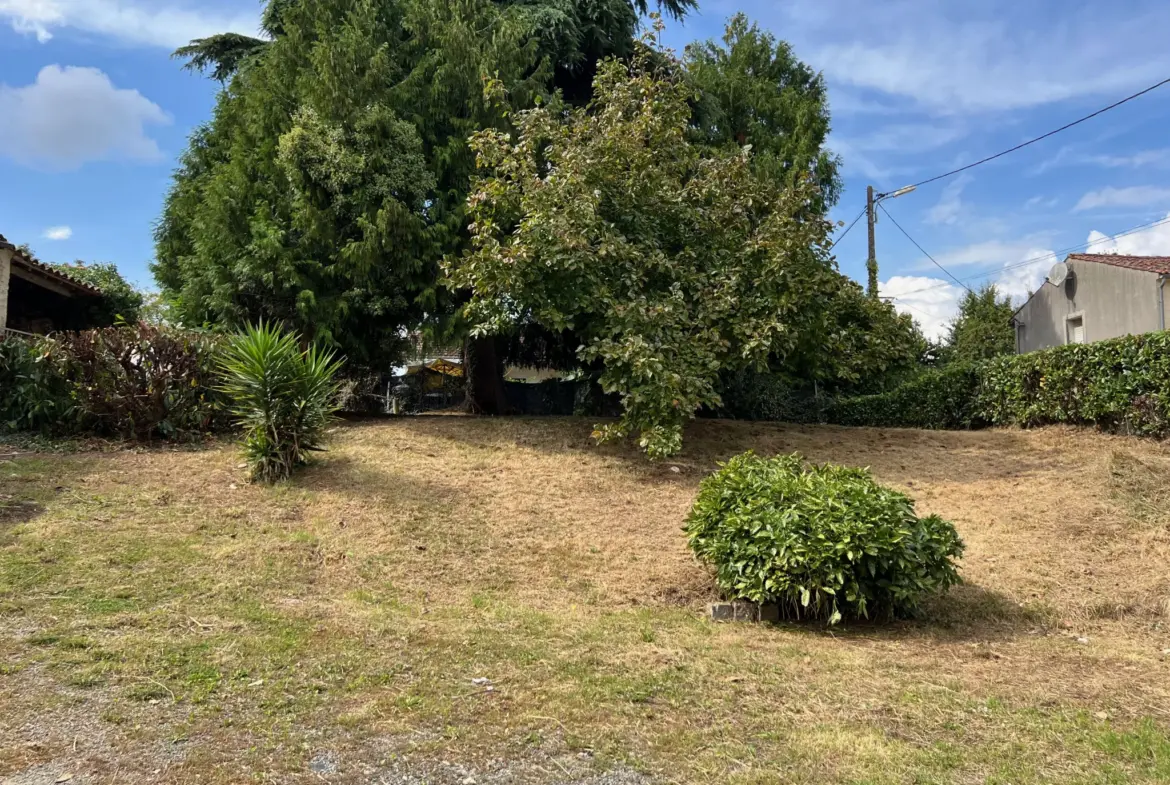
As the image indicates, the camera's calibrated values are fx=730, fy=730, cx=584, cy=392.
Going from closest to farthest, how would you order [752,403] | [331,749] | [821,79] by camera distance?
[331,749] → [752,403] → [821,79]

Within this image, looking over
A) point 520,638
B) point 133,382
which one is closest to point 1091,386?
point 520,638

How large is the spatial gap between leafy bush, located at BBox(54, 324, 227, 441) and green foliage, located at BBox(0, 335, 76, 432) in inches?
5.8

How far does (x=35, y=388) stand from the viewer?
889 cm

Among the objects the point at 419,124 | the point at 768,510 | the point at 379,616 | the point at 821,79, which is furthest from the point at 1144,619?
the point at 821,79

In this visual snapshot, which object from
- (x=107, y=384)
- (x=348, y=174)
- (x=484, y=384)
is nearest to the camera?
(x=107, y=384)

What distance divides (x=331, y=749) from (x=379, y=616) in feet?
5.95

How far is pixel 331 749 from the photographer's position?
276 centimetres

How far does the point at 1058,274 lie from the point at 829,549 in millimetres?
18206

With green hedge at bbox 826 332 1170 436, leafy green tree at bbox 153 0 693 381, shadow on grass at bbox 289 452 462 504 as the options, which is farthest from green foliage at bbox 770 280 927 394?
shadow on grass at bbox 289 452 462 504

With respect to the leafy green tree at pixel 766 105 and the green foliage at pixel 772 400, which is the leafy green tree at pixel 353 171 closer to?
the leafy green tree at pixel 766 105

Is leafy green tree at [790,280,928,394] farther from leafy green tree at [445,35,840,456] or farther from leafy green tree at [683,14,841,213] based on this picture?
leafy green tree at [683,14,841,213]

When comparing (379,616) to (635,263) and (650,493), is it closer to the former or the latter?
(650,493)

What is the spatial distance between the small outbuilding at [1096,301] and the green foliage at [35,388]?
1644 cm

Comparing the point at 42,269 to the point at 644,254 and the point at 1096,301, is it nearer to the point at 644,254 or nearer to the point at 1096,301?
the point at 644,254
